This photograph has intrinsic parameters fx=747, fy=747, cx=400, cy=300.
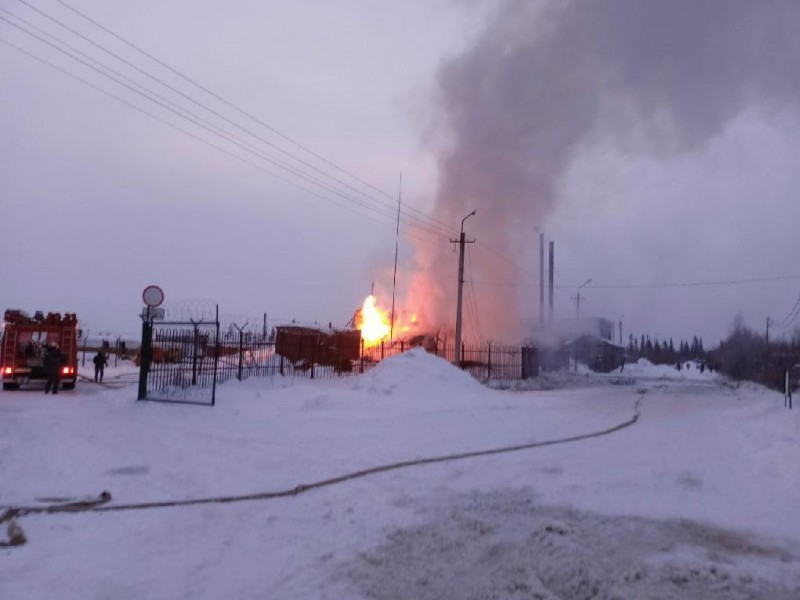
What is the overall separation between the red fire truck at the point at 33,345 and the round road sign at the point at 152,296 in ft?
25.3

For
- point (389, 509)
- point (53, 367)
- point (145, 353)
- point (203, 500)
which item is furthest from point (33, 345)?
point (389, 509)

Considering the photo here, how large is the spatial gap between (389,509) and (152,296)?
11451 millimetres

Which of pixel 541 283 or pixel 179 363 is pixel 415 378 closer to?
pixel 179 363

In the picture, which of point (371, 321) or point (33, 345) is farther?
point (371, 321)

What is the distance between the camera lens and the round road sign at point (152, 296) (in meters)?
18.3

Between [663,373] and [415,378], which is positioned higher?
[663,373]

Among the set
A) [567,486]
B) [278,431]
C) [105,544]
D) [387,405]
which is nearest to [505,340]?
[387,405]

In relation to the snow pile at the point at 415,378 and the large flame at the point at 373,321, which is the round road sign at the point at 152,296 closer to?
the snow pile at the point at 415,378

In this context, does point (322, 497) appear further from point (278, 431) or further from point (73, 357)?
point (73, 357)

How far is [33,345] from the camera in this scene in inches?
982

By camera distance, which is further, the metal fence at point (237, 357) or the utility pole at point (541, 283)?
the utility pole at point (541, 283)

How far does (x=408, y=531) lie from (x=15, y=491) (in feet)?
16.3

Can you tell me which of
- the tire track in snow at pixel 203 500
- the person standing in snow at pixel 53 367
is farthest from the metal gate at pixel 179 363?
the tire track in snow at pixel 203 500

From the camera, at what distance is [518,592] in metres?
5.79
